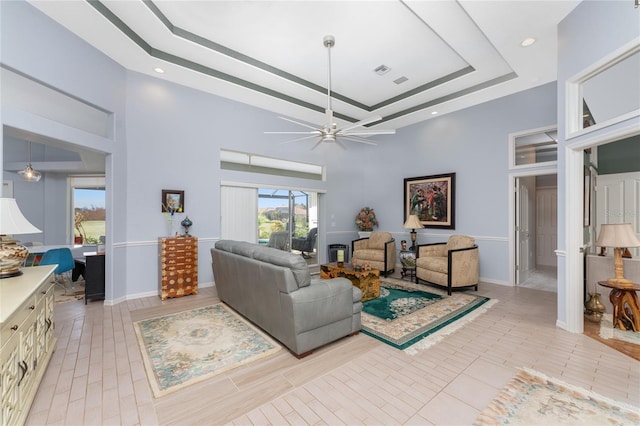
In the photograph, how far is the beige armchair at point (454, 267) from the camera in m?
4.59

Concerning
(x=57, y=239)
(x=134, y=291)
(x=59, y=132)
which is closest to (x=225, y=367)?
(x=134, y=291)

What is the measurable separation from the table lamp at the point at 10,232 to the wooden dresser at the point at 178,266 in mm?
2011

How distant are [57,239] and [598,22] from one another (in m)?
10.2

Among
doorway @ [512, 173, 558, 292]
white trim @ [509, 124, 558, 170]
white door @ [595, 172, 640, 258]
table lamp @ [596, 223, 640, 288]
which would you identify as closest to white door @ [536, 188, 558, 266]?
doorway @ [512, 173, 558, 292]

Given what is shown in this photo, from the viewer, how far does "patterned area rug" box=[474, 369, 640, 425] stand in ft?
5.89

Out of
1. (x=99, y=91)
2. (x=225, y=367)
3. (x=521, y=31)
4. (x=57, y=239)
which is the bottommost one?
(x=225, y=367)

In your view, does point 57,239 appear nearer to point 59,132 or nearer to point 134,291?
point 134,291

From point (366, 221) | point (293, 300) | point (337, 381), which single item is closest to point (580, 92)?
point (293, 300)

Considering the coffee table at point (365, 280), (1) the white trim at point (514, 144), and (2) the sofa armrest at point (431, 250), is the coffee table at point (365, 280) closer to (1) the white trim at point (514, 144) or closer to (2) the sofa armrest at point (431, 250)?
(2) the sofa armrest at point (431, 250)

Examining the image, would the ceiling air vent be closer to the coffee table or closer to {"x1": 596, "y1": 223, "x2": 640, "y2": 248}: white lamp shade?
the coffee table

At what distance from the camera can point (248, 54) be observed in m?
4.25

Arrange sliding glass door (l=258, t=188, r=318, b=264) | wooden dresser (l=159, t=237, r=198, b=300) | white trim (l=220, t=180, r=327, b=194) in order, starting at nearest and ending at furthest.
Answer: wooden dresser (l=159, t=237, r=198, b=300) < white trim (l=220, t=180, r=327, b=194) < sliding glass door (l=258, t=188, r=318, b=264)

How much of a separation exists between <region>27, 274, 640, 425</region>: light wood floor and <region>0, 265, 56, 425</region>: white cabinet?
0.17 metres

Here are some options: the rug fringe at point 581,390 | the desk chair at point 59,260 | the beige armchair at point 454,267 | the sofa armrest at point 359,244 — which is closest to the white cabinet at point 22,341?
the desk chair at point 59,260
